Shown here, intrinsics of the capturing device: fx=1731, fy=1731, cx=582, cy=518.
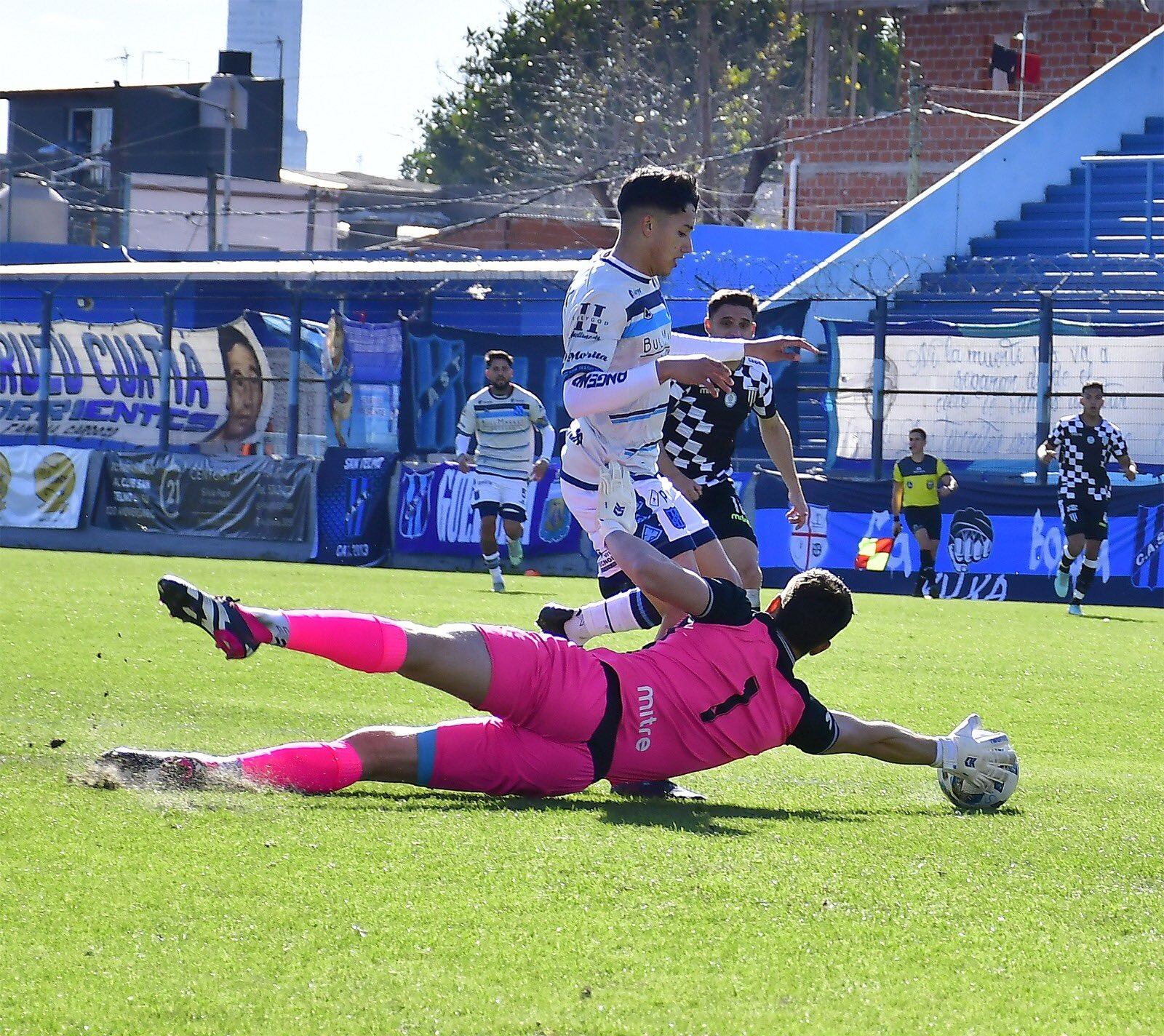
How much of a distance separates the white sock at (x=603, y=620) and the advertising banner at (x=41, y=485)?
17.6 metres

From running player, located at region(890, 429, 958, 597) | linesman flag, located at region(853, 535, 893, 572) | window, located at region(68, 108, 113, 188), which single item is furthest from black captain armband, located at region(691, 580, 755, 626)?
window, located at region(68, 108, 113, 188)

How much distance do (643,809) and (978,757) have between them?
42.1 inches

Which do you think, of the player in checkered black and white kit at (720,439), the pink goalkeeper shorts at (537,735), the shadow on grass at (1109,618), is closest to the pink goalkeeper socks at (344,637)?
the pink goalkeeper shorts at (537,735)

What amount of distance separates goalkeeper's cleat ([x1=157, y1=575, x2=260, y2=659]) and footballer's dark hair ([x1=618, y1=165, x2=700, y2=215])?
2.54 metres

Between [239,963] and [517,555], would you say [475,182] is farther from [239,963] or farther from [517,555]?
[239,963]

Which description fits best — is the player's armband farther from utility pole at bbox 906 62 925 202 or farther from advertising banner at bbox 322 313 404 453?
utility pole at bbox 906 62 925 202

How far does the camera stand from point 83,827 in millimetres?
4453

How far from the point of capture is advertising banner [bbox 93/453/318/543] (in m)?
21.9

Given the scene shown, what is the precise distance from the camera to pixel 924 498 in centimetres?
1816

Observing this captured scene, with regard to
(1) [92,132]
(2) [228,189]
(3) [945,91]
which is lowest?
(2) [228,189]

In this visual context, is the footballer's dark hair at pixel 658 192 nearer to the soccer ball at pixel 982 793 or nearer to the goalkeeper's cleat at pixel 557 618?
the goalkeeper's cleat at pixel 557 618

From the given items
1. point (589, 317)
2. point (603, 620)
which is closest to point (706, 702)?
point (603, 620)

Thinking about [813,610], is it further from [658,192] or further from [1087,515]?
[1087,515]

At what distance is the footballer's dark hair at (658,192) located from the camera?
258 inches
